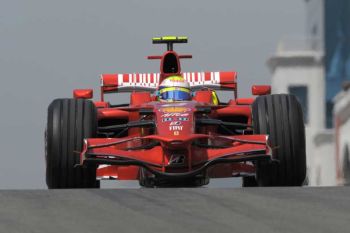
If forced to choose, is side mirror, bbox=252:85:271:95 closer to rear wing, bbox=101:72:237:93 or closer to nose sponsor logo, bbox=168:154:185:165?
rear wing, bbox=101:72:237:93

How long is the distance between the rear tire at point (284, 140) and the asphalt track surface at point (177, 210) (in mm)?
2963

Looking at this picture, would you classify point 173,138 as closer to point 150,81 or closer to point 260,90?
point 260,90

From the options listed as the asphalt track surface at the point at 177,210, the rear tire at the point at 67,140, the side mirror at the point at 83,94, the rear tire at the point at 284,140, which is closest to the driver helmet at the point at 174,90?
the side mirror at the point at 83,94

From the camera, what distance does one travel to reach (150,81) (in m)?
19.6

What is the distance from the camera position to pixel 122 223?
33.0ft

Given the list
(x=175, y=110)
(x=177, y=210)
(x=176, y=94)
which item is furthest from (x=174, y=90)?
(x=177, y=210)

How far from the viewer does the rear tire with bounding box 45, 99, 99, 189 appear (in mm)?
15953

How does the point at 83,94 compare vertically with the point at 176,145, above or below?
above

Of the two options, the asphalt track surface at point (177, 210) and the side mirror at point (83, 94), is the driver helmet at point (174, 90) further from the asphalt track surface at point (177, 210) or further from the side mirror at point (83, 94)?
the asphalt track surface at point (177, 210)

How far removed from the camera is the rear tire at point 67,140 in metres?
16.0

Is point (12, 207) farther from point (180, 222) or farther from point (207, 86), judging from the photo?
point (207, 86)

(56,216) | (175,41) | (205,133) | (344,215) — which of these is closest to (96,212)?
(56,216)

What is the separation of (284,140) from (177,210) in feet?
17.1

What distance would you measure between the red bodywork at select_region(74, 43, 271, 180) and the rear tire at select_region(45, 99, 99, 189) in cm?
18
